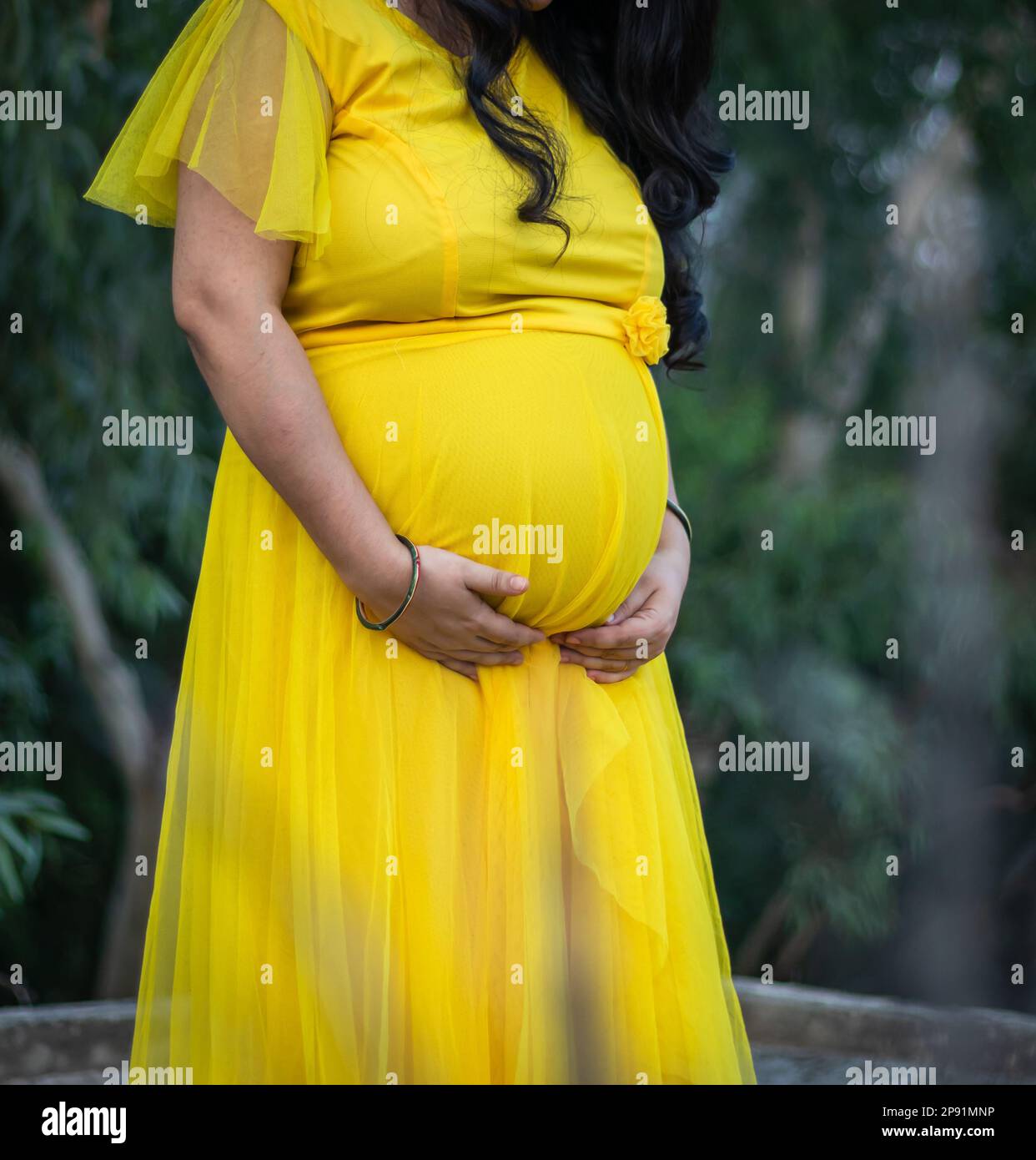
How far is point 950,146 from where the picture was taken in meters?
3.41

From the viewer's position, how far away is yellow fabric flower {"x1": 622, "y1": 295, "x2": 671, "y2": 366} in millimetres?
1117

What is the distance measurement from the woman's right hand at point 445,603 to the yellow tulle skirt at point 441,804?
22mm

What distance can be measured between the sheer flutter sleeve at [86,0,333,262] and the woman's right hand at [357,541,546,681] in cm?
24

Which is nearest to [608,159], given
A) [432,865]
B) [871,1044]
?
[432,865]

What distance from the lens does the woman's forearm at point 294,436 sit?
38.5 inches

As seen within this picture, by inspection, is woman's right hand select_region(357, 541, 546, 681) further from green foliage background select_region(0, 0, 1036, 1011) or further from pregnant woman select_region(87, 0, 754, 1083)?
green foliage background select_region(0, 0, 1036, 1011)

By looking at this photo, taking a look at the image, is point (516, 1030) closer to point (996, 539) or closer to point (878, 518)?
point (878, 518)

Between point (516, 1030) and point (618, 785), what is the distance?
20cm

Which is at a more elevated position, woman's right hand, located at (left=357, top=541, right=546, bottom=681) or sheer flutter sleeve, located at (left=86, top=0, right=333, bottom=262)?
sheer flutter sleeve, located at (left=86, top=0, right=333, bottom=262)
